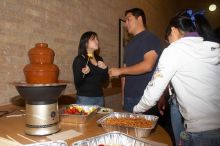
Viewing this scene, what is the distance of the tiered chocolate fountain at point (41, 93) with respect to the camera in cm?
146

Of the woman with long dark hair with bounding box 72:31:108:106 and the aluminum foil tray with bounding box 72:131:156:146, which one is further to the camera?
the woman with long dark hair with bounding box 72:31:108:106

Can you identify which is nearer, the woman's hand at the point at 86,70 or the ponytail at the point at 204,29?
the ponytail at the point at 204,29

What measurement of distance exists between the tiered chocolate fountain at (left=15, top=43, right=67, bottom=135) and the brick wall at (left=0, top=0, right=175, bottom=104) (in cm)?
48

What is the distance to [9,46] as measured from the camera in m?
2.48

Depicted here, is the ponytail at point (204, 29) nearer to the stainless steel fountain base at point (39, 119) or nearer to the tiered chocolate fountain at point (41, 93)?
the tiered chocolate fountain at point (41, 93)

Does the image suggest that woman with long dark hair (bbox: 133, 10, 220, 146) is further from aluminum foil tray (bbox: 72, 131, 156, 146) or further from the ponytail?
aluminum foil tray (bbox: 72, 131, 156, 146)

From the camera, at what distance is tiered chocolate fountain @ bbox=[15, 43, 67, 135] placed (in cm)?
146

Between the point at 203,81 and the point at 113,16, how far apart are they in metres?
3.11

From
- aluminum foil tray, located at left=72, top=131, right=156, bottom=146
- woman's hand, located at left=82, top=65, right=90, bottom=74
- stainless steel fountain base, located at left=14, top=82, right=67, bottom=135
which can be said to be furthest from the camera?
woman's hand, located at left=82, top=65, right=90, bottom=74

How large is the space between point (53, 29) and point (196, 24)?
6.13 ft

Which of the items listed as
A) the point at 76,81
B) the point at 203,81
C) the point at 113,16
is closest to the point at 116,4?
the point at 113,16

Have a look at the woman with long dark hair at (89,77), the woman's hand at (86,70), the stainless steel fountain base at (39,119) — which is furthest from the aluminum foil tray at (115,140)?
the woman with long dark hair at (89,77)

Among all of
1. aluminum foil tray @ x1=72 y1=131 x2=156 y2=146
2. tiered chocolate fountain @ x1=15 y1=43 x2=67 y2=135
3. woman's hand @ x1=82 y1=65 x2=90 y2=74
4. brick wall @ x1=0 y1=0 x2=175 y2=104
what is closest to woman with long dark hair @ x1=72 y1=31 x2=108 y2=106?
woman's hand @ x1=82 y1=65 x2=90 y2=74

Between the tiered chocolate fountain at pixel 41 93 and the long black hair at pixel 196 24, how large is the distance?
87cm
